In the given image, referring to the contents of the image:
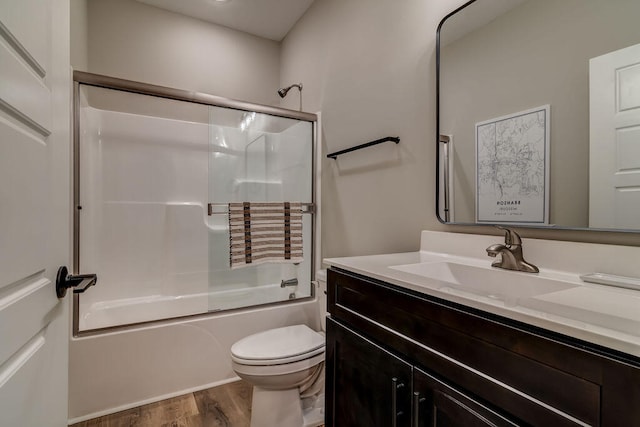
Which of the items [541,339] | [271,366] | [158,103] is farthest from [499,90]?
[158,103]

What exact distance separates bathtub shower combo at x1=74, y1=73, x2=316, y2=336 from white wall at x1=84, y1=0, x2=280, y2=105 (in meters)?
0.26

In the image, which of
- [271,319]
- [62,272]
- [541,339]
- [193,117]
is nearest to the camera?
[541,339]

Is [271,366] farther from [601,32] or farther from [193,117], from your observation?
[193,117]

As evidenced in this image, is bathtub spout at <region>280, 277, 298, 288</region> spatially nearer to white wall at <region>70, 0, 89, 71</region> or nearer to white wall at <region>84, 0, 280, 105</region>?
white wall at <region>84, 0, 280, 105</region>

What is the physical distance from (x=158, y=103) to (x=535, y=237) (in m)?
2.74

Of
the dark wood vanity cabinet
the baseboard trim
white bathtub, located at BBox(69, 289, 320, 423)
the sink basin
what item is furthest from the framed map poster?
the baseboard trim

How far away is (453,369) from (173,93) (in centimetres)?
195

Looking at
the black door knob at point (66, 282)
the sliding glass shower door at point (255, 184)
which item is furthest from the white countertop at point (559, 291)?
the sliding glass shower door at point (255, 184)

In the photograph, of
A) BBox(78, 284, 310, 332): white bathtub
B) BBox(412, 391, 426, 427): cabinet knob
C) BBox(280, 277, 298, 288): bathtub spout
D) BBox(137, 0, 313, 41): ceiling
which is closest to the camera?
BBox(412, 391, 426, 427): cabinet knob

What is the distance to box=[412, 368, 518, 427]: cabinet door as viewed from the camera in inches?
25.8

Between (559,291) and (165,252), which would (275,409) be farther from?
(165,252)

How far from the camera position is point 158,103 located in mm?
2572

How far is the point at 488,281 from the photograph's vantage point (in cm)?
106

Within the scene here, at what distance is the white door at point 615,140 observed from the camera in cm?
84
